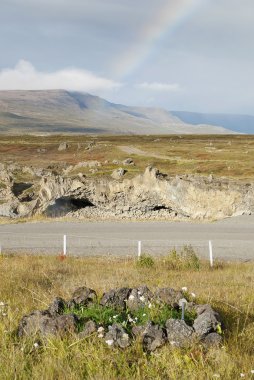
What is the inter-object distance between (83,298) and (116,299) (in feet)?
1.91

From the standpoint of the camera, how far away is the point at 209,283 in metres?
12.8

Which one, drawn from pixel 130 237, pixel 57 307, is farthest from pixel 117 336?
pixel 130 237

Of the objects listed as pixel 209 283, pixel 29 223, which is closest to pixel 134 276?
pixel 209 283

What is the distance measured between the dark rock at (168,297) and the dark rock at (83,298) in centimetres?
112

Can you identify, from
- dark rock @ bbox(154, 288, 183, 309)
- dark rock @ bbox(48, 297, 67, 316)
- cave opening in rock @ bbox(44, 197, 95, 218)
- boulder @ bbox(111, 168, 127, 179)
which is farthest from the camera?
boulder @ bbox(111, 168, 127, 179)

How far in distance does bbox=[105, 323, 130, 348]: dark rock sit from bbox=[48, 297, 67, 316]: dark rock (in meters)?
1.19

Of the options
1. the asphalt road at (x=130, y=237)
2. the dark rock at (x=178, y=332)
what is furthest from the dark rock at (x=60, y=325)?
the asphalt road at (x=130, y=237)

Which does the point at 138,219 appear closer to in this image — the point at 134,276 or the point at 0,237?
the point at 0,237

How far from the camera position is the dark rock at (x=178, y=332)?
5855mm

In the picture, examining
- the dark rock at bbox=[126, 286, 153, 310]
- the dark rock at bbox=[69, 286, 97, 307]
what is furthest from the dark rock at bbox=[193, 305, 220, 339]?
the dark rock at bbox=[69, 286, 97, 307]

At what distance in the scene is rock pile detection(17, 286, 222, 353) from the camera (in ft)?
19.5

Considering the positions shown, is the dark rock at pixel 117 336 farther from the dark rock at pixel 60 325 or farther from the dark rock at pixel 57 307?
the dark rock at pixel 57 307

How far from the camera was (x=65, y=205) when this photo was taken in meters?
47.6

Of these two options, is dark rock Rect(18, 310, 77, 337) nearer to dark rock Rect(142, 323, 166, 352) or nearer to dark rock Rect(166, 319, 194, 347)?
dark rock Rect(142, 323, 166, 352)
